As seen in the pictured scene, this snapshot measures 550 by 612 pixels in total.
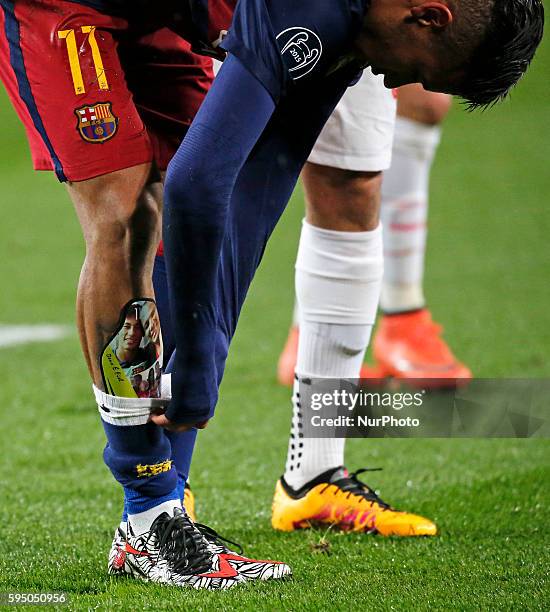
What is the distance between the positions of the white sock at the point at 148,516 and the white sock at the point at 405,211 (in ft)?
7.13

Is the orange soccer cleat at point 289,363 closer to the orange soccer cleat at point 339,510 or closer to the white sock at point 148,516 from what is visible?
the orange soccer cleat at point 339,510

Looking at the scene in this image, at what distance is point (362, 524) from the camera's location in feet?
7.96

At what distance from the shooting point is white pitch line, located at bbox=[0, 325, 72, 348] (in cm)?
477

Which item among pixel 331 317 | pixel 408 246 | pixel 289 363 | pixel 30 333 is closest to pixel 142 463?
pixel 331 317

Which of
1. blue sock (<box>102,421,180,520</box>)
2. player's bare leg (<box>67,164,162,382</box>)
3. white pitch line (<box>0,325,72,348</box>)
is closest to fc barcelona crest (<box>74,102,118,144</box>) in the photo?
player's bare leg (<box>67,164,162,382</box>)

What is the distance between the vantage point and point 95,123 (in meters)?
1.90

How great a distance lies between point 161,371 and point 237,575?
38 cm

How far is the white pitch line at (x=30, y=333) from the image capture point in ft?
15.6

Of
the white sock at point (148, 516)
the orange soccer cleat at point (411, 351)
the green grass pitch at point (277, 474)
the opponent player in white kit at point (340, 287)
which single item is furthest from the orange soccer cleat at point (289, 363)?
the white sock at point (148, 516)

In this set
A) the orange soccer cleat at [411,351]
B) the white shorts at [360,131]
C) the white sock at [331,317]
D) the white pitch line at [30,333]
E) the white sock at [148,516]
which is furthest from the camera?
the white pitch line at [30,333]

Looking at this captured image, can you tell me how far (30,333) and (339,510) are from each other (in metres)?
2.76

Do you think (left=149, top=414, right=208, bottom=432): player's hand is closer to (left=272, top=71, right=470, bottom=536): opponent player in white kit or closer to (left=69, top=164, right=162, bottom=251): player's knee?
(left=69, top=164, right=162, bottom=251): player's knee

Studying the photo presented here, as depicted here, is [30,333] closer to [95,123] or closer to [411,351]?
[411,351]

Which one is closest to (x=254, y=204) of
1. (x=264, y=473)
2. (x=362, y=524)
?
(x=362, y=524)
